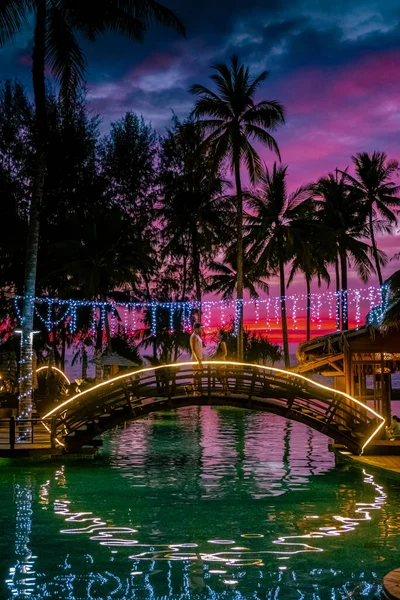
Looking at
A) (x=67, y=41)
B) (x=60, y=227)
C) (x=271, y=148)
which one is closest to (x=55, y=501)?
(x=67, y=41)

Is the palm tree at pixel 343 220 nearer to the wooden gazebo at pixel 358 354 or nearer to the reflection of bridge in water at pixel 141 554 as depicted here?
the wooden gazebo at pixel 358 354

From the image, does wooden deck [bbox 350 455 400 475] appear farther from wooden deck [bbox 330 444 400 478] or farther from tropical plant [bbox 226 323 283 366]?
tropical plant [bbox 226 323 283 366]

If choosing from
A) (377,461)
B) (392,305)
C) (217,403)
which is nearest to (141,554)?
(377,461)

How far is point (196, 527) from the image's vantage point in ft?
49.6

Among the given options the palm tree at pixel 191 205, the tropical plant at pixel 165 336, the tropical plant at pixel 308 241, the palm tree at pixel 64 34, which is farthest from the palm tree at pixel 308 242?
the palm tree at pixel 64 34

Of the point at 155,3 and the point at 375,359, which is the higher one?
the point at 155,3

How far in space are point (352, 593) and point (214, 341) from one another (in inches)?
2128

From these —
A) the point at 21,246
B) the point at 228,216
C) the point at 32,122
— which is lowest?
the point at 21,246

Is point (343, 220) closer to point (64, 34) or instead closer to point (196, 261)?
point (196, 261)

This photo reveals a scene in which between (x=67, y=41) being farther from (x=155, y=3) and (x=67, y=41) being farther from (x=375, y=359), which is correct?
(x=375, y=359)

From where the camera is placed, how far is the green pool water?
1108 centimetres

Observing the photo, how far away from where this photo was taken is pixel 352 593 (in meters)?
10.5

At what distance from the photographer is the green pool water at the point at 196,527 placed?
36.3ft

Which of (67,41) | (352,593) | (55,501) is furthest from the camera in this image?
(67,41)
